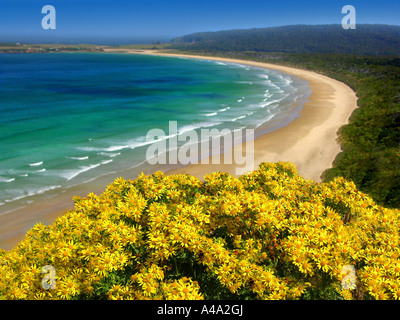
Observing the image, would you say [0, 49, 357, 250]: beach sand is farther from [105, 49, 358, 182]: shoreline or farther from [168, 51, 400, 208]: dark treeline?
[168, 51, 400, 208]: dark treeline

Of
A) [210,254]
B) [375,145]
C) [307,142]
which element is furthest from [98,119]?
[210,254]

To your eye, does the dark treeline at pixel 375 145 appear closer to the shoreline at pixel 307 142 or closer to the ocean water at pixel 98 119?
the shoreline at pixel 307 142

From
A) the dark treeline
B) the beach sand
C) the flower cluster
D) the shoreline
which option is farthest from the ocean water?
the flower cluster

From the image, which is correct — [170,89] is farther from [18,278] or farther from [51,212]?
[18,278]

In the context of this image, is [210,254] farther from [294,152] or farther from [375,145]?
[375,145]

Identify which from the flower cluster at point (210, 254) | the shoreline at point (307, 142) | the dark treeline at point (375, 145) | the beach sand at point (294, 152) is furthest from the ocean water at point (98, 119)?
the flower cluster at point (210, 254)
